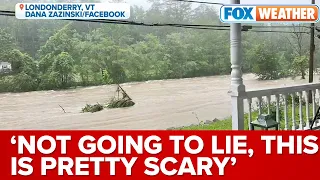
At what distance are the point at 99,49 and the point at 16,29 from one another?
0.75m

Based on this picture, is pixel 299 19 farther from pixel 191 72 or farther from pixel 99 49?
pixel 99 49

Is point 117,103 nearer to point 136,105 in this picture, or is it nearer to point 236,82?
point 136,105

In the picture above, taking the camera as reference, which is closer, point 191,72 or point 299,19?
point 299,19

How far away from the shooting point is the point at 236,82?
2016mm

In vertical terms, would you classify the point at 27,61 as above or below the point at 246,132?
above

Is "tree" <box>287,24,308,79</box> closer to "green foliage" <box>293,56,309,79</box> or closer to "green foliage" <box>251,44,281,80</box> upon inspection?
"green foliage" <box>293,56,309,79</box>

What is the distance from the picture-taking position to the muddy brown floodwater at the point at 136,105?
2.92m

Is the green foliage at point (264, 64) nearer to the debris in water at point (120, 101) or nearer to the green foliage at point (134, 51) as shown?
the green foliage at point (134, 51)

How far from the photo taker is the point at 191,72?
10.9 feet

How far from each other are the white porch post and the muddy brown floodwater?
1.85ft

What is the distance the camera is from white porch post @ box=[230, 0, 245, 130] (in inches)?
78.7

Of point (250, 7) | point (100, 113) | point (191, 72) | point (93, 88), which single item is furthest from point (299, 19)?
point (100, 113)
